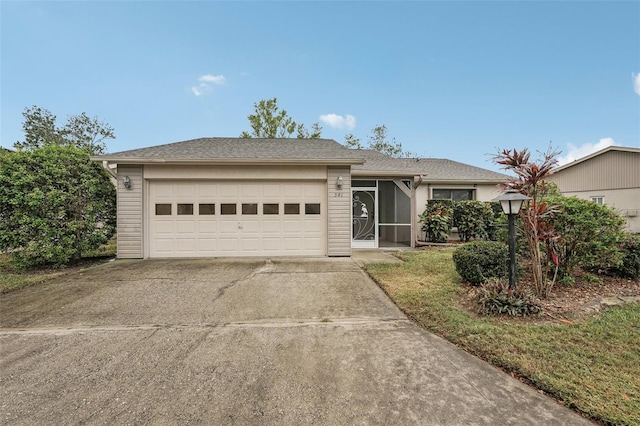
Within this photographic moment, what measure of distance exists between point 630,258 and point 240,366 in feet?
23.1

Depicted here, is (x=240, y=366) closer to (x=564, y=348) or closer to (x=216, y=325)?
(x=216, y=325)

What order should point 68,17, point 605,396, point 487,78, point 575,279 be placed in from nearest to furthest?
point 605,396, point 575,279, point 68,17, point 487,78

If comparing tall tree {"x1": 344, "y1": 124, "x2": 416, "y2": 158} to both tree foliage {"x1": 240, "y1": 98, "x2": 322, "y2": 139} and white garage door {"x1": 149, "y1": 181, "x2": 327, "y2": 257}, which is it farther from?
white garage door {"x1": 149, "y1": 181, "x2": 327, "y2": 257}

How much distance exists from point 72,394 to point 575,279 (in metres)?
7.53

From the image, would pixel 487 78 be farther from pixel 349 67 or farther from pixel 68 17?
pixel 68 17

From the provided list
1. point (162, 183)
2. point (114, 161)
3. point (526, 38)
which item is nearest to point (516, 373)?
point (162, 183)

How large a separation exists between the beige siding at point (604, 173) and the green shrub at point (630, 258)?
1022cm

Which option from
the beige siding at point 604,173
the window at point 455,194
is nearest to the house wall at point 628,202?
the beige siding at point 604,173

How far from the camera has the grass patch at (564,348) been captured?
2.11 metres

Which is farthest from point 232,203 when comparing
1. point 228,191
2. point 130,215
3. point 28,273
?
point 28,273

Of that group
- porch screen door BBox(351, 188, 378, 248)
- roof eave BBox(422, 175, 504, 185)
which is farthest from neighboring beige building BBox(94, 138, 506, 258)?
roof eave BBox(422, 175, 504, 185)

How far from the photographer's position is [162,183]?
26.4 ft

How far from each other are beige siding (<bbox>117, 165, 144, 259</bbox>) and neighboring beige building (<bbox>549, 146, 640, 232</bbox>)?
17834 mm

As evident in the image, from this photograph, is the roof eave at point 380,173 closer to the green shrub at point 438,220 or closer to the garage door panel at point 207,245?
the green shrub at point 438,220
